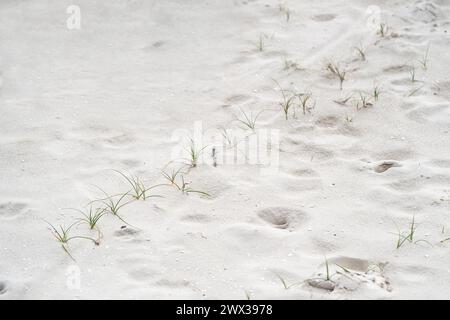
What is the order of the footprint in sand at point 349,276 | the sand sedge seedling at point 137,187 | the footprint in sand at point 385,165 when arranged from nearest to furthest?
the footprint in sand at point 349,276, the sand sedge seedling at point 137,187, the footprint in sand at point 385,165

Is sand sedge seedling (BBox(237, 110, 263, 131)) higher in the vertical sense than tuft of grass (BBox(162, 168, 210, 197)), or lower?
higher

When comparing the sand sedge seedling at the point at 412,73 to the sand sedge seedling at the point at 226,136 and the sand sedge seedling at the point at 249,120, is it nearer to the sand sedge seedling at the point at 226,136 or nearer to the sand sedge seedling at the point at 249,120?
the sand sedge seedling at the point at 249,120

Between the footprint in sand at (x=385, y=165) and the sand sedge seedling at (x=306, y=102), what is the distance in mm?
659

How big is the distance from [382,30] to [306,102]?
968 mm

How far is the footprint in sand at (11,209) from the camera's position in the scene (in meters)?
3.09

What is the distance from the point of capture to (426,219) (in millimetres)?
2943

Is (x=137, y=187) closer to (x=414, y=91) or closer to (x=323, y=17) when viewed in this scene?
(x=414, y=91)

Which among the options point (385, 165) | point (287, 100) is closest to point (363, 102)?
point (287, 100)

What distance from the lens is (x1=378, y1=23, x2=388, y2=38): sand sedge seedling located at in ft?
14.3

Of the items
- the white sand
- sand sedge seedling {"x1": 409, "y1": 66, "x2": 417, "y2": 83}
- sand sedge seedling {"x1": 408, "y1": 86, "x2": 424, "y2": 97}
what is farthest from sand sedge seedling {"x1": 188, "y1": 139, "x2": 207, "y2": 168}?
sand sedge seedling {"x1": 409, "y1": 66, "x2": 417, "y2": 83}

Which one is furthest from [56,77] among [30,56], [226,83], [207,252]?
[207,252]

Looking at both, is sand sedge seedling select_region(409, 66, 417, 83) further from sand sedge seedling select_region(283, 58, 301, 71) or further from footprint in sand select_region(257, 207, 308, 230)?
footprint in sand select_region(257, 207, 308, 230)

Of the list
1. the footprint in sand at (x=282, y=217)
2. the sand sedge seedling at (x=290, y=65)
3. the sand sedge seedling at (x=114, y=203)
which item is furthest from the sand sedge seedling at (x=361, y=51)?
the sand sedge seedling at (x=114, y=203)

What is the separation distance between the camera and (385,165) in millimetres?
3324
